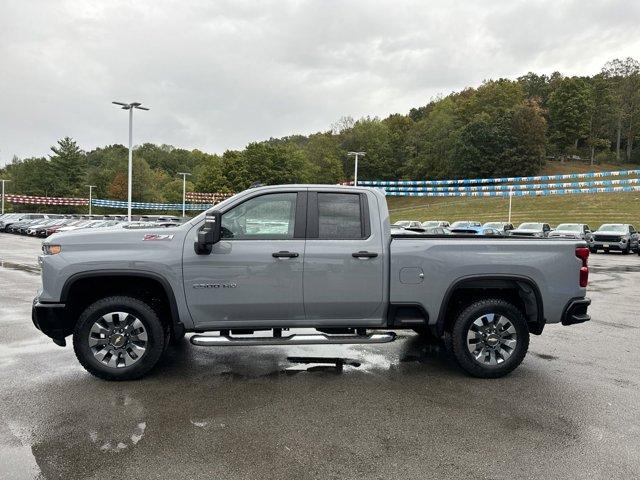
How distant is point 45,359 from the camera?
579 centimetres

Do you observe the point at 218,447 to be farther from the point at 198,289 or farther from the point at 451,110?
the point at 451,110

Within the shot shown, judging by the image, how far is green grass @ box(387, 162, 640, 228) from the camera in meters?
51.1

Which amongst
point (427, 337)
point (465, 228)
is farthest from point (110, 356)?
point (465, 228)

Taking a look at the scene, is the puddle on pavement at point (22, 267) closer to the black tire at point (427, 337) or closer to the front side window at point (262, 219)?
the front side window at point (262, 219)

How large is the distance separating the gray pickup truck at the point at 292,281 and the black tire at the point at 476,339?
1 centimetres

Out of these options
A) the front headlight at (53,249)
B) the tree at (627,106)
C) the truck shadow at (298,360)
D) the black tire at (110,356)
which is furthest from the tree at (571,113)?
the front headlight at (53,249)

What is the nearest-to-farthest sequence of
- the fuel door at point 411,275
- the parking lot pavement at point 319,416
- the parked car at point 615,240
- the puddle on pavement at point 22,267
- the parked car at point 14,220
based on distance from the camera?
the parking lot pavement at point 319,416 < the fuel door at point 411,275 < the puddle on pavement at point 22,267 < the parked car at point 615,240 < the parked car at point 14,220

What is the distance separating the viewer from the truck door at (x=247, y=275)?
489 centimetres

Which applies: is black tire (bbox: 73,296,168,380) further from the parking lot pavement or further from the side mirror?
the side mirror

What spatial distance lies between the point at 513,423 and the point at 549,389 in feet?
3.46

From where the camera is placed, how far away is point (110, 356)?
16.3 ft

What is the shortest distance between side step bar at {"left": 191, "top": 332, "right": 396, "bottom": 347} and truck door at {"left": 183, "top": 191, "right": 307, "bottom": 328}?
15cm

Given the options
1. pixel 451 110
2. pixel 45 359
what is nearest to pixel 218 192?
pixel 451 110

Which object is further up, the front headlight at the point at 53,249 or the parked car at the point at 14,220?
the front headlight at the point at 53,249
